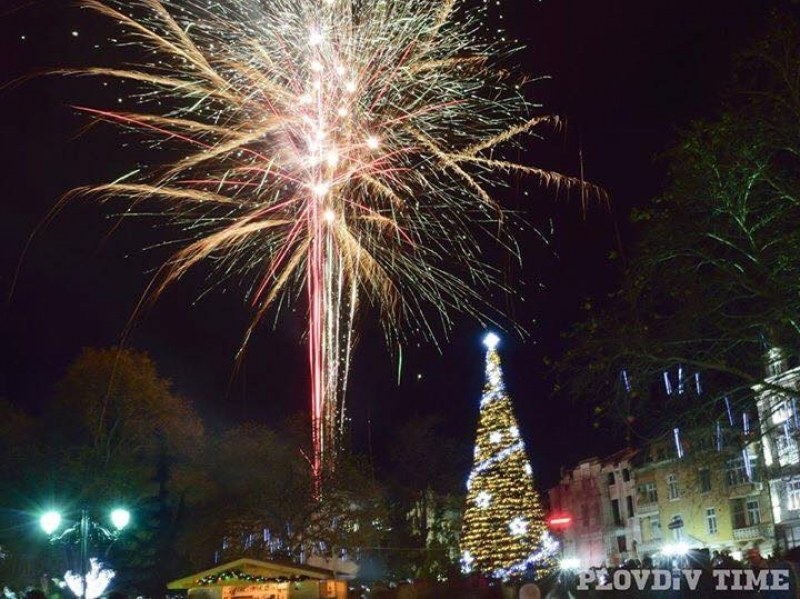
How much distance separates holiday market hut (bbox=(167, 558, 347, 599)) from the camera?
21.4m

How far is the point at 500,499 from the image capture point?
107ft

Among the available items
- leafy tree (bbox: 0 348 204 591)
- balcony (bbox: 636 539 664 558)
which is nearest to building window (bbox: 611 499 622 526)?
balcony (bbox: 636 539 664 558)

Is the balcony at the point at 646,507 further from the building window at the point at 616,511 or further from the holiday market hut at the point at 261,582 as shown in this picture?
the holiday market hut at the point at 261,582

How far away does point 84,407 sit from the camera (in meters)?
34.4

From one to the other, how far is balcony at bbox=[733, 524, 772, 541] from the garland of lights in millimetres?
25152

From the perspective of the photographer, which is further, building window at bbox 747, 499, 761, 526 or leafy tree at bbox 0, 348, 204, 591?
building window at bbox 747, 499, 761, 526

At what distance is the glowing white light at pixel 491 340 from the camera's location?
33.0 meters

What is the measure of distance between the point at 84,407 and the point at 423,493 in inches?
803

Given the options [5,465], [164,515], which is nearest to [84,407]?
[5,465]

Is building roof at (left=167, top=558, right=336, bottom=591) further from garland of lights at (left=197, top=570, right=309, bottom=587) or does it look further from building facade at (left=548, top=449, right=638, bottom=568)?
building facade at (left=548, top=449, right=638, bottom=568)

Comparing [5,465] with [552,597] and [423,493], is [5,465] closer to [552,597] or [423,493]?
[423,493]

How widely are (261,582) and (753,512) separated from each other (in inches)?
1088

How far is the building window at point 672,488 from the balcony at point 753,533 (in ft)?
22.0

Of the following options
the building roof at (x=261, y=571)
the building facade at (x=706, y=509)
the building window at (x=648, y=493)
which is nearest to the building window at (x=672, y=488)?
the building facade at (x=706, y=509)
